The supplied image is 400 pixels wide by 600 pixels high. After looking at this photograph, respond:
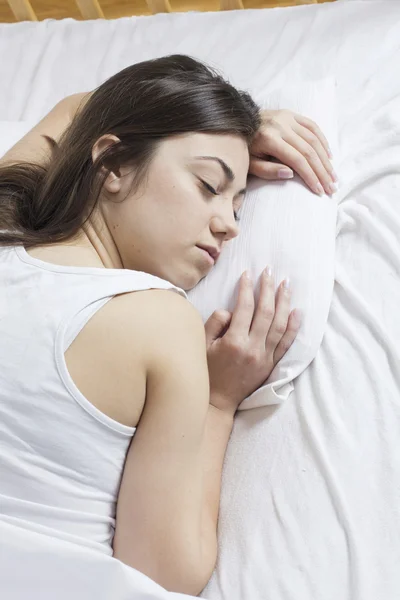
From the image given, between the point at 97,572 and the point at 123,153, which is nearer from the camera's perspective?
the point at 97,572

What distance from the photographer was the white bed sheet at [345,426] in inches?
32.0

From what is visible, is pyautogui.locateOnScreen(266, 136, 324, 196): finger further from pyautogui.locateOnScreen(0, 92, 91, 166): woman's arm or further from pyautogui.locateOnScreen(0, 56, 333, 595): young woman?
pyautogui.locateOnScreen(0, 92, 91, 166): woman's arm

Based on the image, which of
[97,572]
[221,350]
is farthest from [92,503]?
[221,350]

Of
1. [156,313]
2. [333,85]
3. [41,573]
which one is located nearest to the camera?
[41,573]

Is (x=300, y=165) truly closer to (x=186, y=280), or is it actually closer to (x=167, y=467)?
(x=186, y=280)

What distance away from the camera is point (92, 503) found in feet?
2.68

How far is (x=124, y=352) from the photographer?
786 mm

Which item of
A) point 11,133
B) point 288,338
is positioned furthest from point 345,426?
point 11,133

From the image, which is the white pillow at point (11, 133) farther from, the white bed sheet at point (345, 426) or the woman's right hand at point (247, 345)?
the woman's right hand at point (247, 345)

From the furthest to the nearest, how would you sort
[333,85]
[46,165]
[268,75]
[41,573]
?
1. [268,75]
2. [333,85]
3. [46,165]
4. [41,573]

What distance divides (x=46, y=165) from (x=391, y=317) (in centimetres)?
55

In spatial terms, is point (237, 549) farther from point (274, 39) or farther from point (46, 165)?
point (274, 39)

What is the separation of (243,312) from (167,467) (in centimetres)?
26

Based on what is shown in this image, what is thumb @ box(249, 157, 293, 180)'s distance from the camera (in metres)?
1.09
